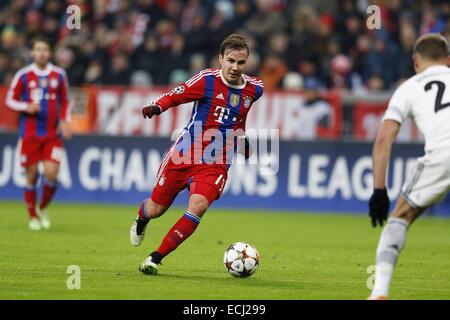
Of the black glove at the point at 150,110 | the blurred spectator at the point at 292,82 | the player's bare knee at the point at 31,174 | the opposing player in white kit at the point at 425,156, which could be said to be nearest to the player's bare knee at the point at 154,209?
the black glove at the point at 150,110

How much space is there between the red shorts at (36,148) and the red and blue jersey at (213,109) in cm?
548

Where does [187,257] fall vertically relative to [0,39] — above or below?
below

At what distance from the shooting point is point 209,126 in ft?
34.3

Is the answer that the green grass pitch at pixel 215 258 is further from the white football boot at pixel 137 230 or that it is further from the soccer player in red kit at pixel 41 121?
the soccer player in red kit at pixel 41 121

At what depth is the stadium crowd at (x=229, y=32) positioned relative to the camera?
2217cm

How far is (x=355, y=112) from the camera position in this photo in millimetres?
20312

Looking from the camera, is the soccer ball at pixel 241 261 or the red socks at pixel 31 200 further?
the red socks at pixel 31 200

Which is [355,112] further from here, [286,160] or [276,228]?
[276,228]

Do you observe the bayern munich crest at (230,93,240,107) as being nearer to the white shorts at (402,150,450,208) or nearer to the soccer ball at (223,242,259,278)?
the soccer ball at (223,242,259,278)

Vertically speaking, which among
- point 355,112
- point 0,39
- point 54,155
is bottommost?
point 54,155

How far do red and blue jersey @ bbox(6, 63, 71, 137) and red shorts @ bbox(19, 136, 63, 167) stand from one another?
8 centimetres

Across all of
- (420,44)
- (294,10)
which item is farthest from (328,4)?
(420,44)

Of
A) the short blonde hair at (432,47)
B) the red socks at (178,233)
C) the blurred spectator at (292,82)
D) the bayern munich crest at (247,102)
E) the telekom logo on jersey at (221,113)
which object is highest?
the blurred spectator at (292,82)

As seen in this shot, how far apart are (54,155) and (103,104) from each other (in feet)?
19.3
